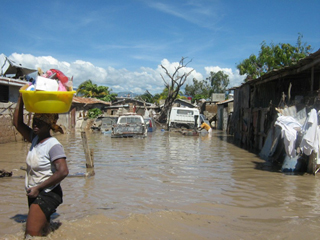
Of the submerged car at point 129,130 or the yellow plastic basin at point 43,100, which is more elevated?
the yellow plastic basin at point 43,100

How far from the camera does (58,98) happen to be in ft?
11.2

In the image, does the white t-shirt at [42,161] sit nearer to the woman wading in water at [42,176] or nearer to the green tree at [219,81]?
the woman wading in water at [42,176]

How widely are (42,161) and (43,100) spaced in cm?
65

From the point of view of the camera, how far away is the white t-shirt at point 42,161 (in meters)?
3.22

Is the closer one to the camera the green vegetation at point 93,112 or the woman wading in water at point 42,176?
the woman wading in water at point 42,176

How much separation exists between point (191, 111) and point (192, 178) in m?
15.7

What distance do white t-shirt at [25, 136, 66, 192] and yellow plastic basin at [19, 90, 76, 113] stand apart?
36cm

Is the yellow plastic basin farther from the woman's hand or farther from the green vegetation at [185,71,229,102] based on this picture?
the green vegetation at [185,71,229,102]

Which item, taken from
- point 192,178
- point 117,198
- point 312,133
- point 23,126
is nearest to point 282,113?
point 312,133

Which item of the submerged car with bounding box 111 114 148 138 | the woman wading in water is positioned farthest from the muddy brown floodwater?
the submerged car with bounding box 111 114 148 138

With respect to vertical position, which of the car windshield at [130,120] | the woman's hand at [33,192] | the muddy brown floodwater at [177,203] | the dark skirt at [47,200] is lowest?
the muddy brown floodwater at [177,203]

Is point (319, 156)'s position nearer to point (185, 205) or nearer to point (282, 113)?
point (282, 113)

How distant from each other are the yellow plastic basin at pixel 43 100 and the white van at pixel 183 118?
19.5 meters

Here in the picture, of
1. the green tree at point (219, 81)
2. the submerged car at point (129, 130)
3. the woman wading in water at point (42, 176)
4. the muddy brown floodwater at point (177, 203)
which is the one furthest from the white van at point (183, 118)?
the green tree at point (219, 81)
